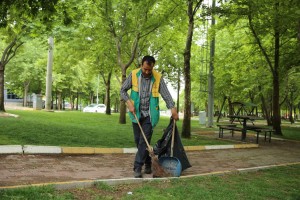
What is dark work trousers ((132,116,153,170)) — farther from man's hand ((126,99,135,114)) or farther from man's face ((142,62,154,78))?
man's face ((142,62,154,78))

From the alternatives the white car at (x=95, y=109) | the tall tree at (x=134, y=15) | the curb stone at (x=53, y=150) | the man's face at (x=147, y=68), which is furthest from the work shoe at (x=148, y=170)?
the white car at (x=95, y=109)

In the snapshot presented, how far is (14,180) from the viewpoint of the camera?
488 cm

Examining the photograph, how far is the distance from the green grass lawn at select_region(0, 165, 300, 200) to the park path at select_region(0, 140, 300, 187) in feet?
2.03

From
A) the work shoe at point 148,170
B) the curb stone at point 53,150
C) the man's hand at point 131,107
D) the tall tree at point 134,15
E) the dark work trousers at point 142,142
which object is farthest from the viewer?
the tall tree at point 134,15

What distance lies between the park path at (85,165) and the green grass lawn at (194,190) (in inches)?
24.3

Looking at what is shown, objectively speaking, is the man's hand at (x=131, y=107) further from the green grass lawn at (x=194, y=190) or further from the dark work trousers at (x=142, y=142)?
the green grass lawn at (x=194, y=190)

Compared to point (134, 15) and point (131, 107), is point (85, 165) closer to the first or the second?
point (131, 107)

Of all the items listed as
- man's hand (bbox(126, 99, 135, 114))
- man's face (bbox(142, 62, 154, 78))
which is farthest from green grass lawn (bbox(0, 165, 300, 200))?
man's face (bbox(142, 62, 154, 78))

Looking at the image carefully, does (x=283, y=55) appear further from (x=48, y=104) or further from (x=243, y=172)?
(x=48, y=104)

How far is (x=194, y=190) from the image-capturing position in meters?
4.89

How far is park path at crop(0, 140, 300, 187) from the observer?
525 centimetres

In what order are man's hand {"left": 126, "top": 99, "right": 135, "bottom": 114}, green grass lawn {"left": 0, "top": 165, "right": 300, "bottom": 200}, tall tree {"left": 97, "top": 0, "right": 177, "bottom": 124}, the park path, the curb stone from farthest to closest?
tall tree {"left": 97, "top": 0, "right": 177, "bottom": 124}, the curb stone, man's hand {"left": 126, "top": 99, "right": 135, "bottom": 114}, the park path, green grass lawn {"left": 0, "top": 165, "right": 300, "bottom": 200}

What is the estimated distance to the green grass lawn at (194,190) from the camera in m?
4.20

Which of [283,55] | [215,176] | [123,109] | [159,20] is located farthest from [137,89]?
[283,55]
